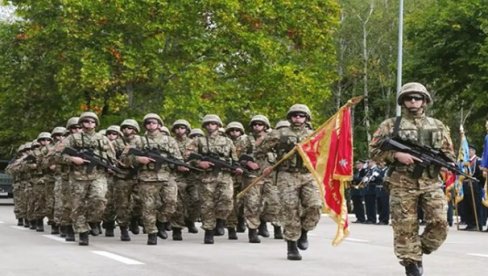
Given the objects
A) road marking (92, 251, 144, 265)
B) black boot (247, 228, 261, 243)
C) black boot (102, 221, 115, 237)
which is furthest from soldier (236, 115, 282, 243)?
road marking (92, 251, 144, 265)

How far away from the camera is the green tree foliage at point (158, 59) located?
31.5 m

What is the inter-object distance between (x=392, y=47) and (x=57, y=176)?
34903 millimetres

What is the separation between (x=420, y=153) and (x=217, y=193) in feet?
20.1

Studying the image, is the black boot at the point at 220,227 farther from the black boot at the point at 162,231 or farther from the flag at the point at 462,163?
the flag at the point at 462,163

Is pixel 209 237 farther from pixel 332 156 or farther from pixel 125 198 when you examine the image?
pixel 332 156

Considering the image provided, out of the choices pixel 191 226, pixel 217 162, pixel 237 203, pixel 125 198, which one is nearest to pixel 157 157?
pixel 217 162

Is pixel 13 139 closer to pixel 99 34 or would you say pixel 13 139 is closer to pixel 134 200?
pixel 99 34

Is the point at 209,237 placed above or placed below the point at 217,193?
below

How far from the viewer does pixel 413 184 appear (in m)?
9.02

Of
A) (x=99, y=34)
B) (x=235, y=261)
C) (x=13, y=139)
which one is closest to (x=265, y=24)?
(x=99, y=34)

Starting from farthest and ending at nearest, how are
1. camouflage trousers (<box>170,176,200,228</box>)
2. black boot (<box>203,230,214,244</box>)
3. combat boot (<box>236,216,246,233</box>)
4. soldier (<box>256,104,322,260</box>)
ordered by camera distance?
combat boot (<box>236,216,246,233</box>), camouflage trousers (<box>170,176,200,228</box>), black boot (<box>203,230,214,244</box>), soldier (<box>256,104,322,260</box>)

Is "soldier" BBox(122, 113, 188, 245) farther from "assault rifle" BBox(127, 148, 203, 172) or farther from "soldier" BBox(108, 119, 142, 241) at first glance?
"soldier" BBox(108, 119, 142, 241)

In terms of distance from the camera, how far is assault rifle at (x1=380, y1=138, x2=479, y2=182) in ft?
29.2

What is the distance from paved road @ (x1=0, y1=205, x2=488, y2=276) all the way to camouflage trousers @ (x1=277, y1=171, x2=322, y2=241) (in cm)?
52
